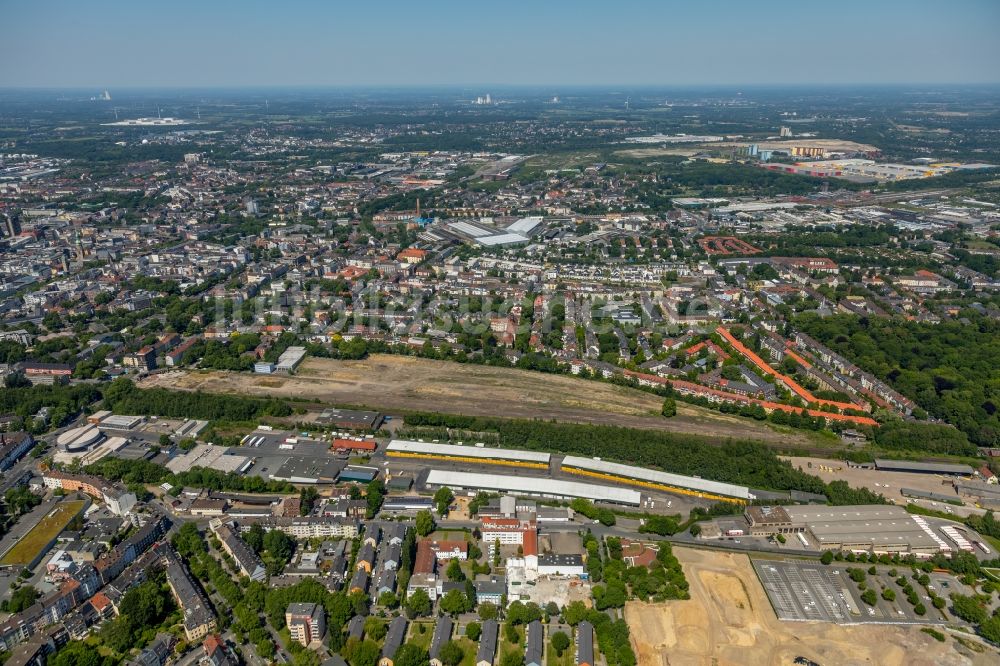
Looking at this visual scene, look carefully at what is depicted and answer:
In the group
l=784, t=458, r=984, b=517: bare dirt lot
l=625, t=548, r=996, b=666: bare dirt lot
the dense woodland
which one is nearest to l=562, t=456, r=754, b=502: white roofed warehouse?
l=784, t=458, r=984, b=517: bare dirt lot

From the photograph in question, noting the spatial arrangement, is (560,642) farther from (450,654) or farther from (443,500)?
(443,500)

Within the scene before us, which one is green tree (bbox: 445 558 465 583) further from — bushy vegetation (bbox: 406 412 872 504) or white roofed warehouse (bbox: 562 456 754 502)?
bushy vegetation (bbox: 406 412 872 504)

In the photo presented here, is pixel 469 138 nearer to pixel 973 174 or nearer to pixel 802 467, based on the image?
pixel 973 174

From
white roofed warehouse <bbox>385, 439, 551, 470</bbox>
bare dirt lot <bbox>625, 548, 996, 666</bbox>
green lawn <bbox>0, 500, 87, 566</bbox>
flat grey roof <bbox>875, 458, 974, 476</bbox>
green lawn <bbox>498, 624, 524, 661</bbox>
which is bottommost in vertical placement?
bare dirt lot <bbox>625, 548, 996, 666</bbox>

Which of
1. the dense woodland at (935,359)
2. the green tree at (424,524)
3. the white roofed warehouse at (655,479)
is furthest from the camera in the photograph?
the dense woodland at (935,359)

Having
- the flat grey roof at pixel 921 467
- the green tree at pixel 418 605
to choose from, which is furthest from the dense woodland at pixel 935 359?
the green tree at pixel 418 605

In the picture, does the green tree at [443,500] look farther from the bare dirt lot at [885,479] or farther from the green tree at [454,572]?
the bare dirt lot at [885,479]

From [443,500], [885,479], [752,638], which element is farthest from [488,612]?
[885,479]
